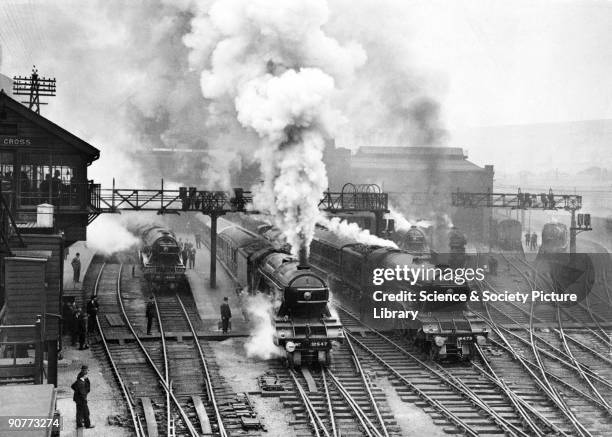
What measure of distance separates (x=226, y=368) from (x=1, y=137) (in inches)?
396

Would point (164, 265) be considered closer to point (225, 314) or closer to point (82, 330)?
point (225, 314)

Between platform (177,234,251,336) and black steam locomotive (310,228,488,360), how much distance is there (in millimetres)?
4067

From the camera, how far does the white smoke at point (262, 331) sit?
19.1m

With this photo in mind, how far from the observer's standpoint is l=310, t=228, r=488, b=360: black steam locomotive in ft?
61.1

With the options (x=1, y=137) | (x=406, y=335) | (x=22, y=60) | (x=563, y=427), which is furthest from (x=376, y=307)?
(x=22, y=60)

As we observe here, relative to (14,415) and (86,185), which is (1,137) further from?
(14,415)

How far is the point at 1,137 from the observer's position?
21422 mm

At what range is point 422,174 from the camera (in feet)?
179

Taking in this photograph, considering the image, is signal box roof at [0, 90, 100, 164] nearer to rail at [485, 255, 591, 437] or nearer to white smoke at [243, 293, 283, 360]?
white smoke at [243, 293, 283, 360]

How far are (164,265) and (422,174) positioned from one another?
101 ft

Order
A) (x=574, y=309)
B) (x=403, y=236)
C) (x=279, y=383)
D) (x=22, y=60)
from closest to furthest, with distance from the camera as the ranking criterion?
1. (x=279, y=383)
2. (x=574, y=309)
3. (x=403, y=236)
4. (x=22, y=60)

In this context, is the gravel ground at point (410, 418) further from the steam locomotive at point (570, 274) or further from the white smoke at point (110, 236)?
the white smoke at point (110, 236)

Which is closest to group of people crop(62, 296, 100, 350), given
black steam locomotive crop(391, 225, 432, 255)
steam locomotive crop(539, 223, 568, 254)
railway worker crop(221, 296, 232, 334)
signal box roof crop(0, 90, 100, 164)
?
railway worker crop(221, 296, 232, 334)

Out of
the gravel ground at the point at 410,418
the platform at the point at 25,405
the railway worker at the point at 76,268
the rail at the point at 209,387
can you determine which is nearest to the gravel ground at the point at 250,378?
the rail at the point at 209,387
